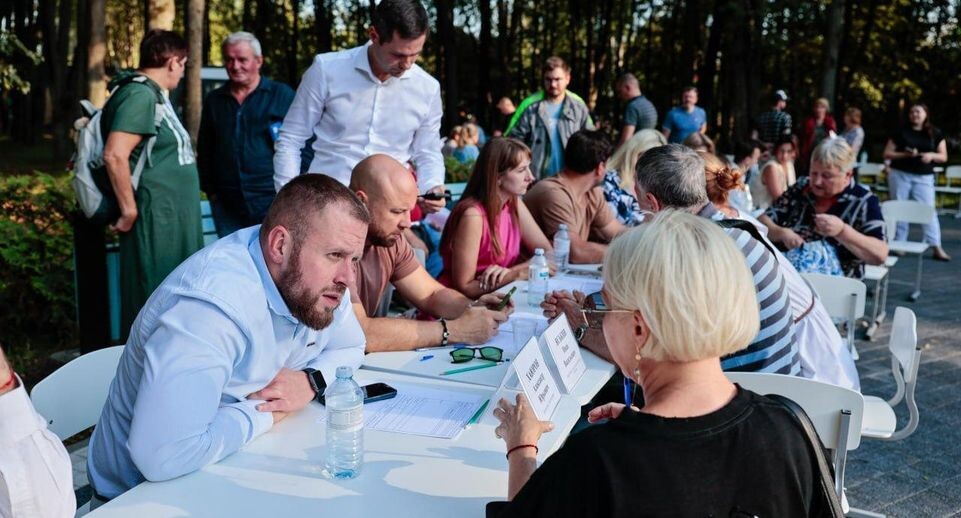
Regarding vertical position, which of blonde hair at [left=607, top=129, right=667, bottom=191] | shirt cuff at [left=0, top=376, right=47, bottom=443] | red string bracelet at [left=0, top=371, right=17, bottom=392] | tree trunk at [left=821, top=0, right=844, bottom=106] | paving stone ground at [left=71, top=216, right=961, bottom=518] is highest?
tree trunk at [left=821, top=0, right=844, bottom=106]

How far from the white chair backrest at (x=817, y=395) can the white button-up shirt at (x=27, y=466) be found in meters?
1.77

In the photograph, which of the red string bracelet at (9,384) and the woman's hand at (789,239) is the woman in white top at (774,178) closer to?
the woman's hand at (789,239)

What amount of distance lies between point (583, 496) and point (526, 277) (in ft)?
9.35

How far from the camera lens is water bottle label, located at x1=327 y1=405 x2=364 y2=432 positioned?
1892mm

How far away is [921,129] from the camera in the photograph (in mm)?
10828

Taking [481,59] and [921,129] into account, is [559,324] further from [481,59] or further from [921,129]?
[481,59]

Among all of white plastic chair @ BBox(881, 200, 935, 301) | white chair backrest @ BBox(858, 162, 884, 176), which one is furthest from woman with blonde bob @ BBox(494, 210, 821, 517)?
white chair backrest @ BBox(858, 162, 884, 176)

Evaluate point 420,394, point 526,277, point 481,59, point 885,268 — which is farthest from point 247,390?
point 481,59

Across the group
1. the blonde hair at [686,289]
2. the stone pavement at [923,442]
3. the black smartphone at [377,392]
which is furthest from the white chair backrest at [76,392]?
the stone pavement at [923,442]

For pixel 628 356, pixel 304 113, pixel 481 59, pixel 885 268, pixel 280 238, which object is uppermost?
pixel 481 59

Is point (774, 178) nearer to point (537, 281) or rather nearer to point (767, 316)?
point (537, 281)

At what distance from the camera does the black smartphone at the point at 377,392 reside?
233 centimetres

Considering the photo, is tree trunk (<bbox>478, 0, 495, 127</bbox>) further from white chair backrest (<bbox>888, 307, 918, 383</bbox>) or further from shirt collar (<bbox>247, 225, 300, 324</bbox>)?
shirt collar (<bbox>247, 225, 300, 324</bbox>)

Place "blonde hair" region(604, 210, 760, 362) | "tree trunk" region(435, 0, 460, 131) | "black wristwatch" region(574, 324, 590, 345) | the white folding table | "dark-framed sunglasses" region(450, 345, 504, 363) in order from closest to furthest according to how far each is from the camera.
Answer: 1. "blonde hair" region(604, 210, 760, 362)
2. the white folding table
3. "dark-framed sunglasses" region(450, 345, 504, 363)
4. "black wristwatch" region(574, 324, 590, 345)
5. "tree trunk" region(435, 0, 460, 131)
